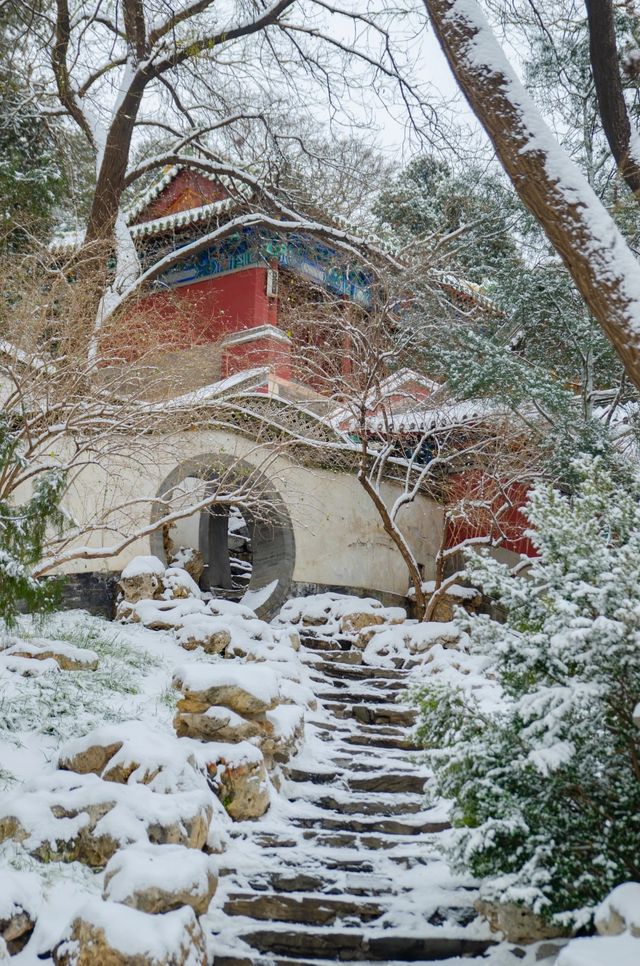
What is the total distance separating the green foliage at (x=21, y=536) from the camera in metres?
4.62

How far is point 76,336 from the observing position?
856 cm

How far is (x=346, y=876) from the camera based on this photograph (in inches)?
213

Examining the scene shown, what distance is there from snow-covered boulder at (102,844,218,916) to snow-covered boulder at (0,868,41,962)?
1.15ft

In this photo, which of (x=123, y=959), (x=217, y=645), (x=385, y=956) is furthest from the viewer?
(x=217, y=645)

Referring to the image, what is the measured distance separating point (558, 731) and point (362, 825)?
2.77 m

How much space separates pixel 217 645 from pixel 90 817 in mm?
4531

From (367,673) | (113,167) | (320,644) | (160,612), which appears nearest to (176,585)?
(160,612)

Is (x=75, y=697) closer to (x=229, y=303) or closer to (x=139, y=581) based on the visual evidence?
(x=139, y=581)

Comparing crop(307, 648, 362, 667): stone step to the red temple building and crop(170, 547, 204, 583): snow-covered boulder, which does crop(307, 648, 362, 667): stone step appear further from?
crop(170, 547, 204, 583): snow-covered boulder

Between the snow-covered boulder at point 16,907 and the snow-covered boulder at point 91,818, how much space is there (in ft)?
1.25

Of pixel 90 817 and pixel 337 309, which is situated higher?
pixel 337 309

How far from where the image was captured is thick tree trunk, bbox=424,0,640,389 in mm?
3783

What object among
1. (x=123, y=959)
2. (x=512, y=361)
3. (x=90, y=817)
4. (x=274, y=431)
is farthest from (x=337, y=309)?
(x=123, y=959)

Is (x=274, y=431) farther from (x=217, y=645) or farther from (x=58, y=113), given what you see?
(x=58, y=113)
